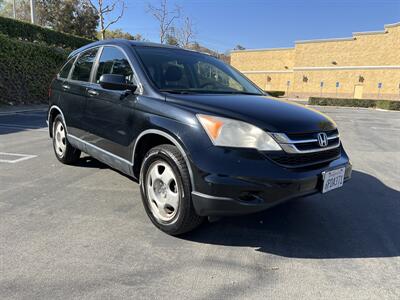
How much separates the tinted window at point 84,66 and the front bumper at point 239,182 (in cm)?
260

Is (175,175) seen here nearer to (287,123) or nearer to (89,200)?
(287,123)

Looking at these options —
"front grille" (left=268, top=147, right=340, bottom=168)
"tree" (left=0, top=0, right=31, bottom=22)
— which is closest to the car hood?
"front grille" (left=268, top=147, right=340, bottom=168)

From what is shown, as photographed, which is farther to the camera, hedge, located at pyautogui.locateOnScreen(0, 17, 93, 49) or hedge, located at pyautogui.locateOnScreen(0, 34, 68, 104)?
hedge, located at pyautogui.locateOnScreen(0, 17, 93, 49)

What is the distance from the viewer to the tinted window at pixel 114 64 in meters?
3.75

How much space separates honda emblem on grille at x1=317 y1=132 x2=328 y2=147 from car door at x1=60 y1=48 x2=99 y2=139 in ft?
9.63

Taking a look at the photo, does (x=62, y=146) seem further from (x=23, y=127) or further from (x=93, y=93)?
(x=23, y=127)

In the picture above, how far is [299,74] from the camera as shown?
50.5 metres

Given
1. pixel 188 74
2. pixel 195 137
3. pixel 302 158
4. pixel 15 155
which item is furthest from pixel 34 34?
pixel 302 158

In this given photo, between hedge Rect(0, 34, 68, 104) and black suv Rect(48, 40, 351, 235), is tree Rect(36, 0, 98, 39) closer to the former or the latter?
hedge Rect(0, 34, 68, 104)

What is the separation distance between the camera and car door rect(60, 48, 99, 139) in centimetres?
454

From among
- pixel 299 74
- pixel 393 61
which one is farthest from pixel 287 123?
pixel 299 74

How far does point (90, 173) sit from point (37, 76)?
13.1 meters

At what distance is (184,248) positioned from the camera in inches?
118

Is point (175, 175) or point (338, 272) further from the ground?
point (175, 175)
